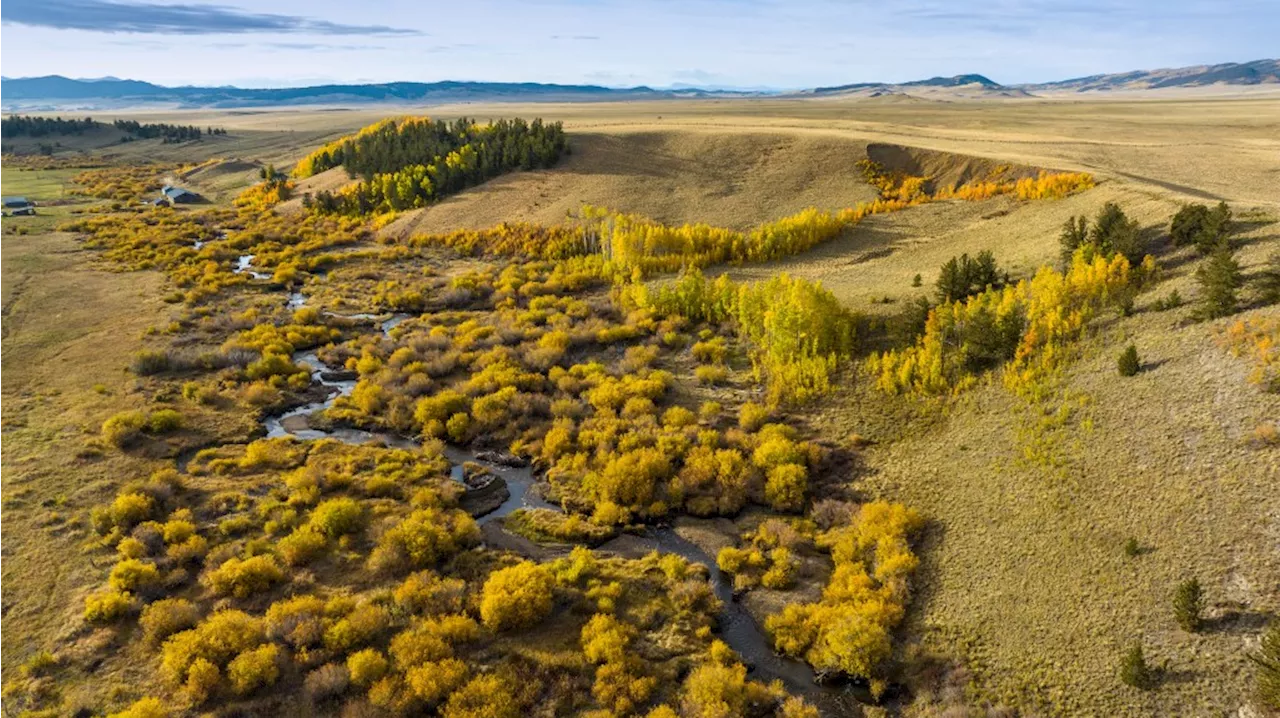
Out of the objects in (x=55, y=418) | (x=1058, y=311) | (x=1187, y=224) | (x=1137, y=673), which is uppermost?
(x=1187, y=224)

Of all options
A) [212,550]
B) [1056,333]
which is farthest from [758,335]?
[212,550]

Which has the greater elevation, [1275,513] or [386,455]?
[1275,513]

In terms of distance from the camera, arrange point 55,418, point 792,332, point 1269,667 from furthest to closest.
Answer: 1. point 792,332
2. point 55,418
3. point 1269,667

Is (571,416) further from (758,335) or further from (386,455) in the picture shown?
(758,335)

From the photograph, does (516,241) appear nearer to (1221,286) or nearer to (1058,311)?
(1058,311)

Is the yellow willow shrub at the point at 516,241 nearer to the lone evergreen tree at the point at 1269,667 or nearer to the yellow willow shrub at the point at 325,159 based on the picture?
the yellow willow shrub at the point at 325,159

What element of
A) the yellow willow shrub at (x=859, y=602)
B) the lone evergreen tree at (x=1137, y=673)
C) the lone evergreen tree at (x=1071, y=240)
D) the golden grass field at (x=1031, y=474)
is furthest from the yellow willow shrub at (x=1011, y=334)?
the lone evergreen tree at (x=1137, y=673)

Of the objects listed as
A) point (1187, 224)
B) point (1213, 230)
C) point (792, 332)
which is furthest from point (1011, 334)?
Result: point (1187, 224)
